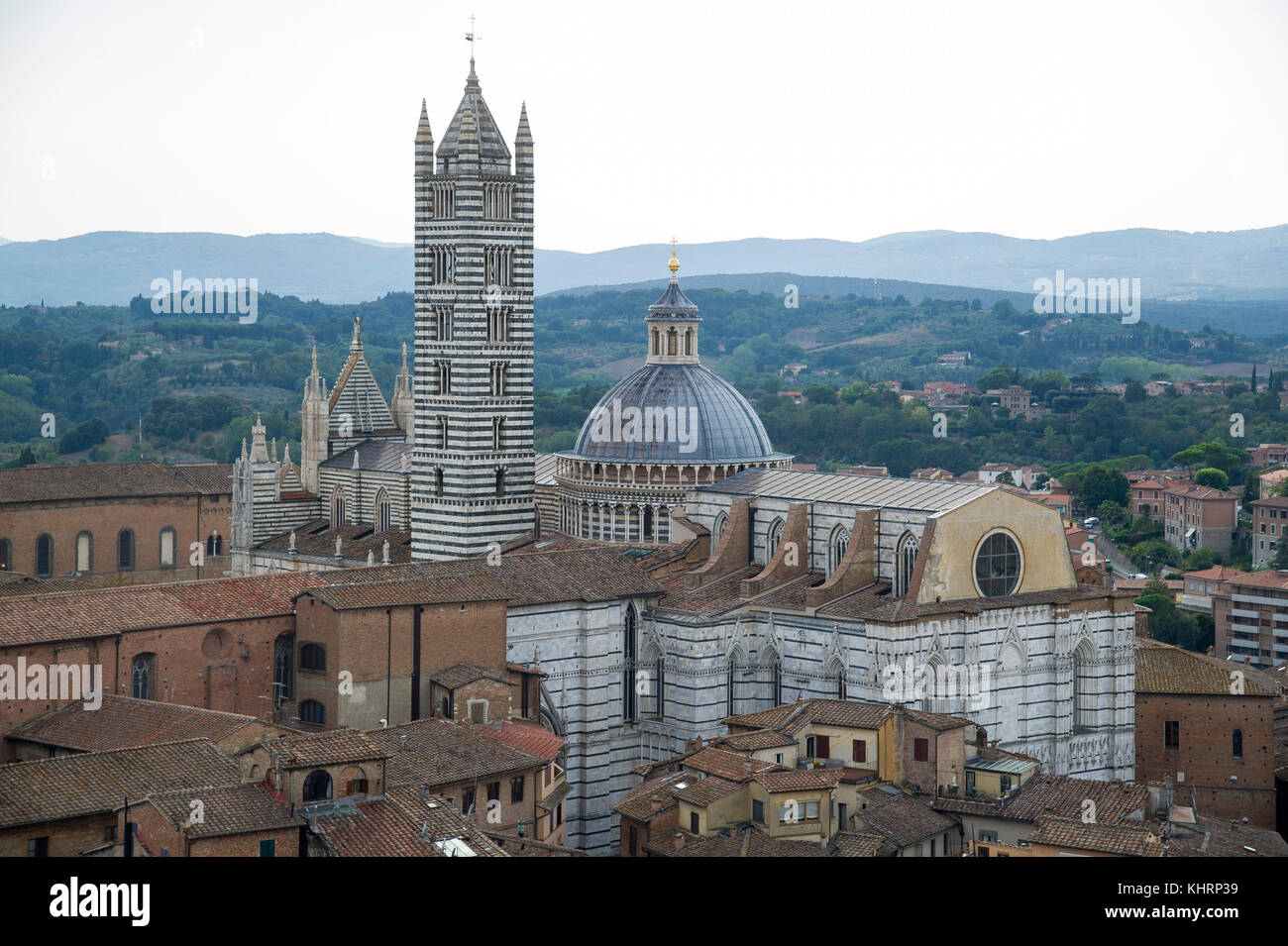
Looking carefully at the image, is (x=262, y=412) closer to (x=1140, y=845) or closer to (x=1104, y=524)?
(x=1104, y=524)

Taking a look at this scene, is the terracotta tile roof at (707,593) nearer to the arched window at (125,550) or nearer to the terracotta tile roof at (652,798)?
the terracotta tile roof at (652,798)

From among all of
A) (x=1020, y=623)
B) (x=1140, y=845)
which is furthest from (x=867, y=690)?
(x=1140, y=845)

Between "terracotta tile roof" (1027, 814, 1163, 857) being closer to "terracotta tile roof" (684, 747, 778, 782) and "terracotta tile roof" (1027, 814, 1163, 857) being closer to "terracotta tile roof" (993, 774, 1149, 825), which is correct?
"terracotta tile roof" (993, 774, 1149, 825)

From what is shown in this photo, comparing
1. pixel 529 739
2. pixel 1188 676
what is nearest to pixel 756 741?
pixel 529 739

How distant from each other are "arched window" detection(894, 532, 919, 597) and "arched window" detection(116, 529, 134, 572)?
3352 centimetres

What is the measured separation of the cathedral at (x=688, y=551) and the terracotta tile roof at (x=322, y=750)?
9377 millimetres

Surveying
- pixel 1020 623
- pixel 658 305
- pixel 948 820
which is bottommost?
pixel 948 820

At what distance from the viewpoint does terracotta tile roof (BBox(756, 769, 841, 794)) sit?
35406 mm

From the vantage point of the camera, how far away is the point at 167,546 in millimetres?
69250

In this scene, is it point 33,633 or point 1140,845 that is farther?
point 33,633

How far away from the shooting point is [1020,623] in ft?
141

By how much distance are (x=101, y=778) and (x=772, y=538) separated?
745 inches

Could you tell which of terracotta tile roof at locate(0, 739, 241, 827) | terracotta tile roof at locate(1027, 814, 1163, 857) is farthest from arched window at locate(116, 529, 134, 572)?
terracotta tile roof at locate(1027, 814, 1163, 857)
